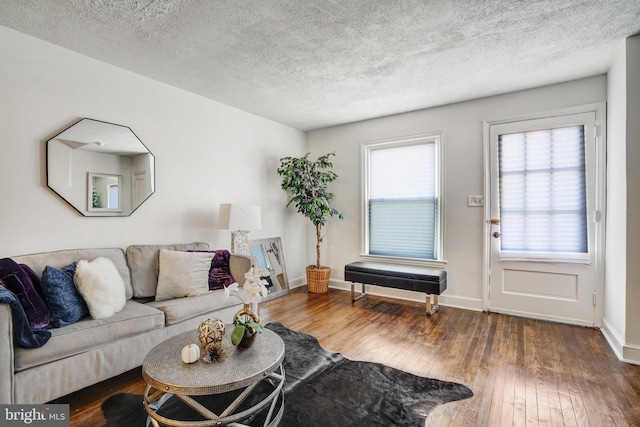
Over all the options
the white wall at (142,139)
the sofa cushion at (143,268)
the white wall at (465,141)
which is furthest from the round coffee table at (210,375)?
the white wall at (465,141)

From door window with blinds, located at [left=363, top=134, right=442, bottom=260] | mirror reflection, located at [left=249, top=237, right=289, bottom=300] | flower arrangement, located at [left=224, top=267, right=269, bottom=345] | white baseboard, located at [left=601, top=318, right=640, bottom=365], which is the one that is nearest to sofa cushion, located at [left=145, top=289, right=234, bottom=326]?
flower arrangement, located at [left=224, top=267, right=269, bottom=345]

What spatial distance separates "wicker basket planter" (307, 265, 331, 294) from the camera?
445 centimetres

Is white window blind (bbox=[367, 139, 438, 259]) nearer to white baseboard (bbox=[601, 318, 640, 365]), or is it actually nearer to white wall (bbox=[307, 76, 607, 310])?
white wall (bbox=[307, 76, 607, 310])

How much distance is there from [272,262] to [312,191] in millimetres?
1151

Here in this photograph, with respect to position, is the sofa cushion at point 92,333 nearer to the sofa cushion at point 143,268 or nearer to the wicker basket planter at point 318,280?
the sofa cushion at point 143,268

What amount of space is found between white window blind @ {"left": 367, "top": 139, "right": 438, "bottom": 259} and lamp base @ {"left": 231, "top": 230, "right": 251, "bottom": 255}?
1827 mm

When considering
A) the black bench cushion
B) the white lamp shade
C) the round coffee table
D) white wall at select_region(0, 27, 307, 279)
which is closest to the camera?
the round coffee table

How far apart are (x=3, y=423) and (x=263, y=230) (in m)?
3.08

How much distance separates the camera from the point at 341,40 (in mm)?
2377

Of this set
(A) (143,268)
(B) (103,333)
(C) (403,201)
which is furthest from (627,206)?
(A) (143,268)

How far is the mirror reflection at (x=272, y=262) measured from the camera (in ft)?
13.5

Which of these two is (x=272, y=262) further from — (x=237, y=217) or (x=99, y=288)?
(x=99, y=288)

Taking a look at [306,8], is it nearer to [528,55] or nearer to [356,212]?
[528,55]

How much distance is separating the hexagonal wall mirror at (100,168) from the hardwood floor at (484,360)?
1450mm
